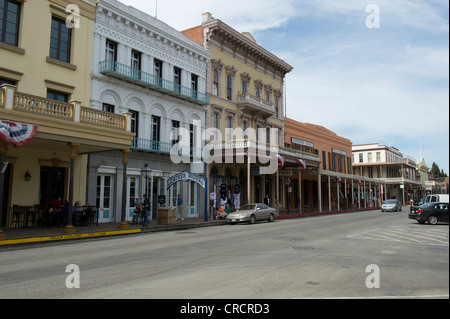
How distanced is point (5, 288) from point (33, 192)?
12.0 meters

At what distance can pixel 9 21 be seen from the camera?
671 inches

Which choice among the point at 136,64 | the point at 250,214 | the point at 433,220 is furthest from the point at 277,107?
the point at 433,220

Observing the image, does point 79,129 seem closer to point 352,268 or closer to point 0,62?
point 0,62

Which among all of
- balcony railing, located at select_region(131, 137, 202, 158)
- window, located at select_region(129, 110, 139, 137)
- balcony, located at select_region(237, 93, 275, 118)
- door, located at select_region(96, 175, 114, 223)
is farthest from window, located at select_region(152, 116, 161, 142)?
balcony, located at select_region(237, 93, 275, 118)

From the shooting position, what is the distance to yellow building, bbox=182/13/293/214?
2933 centimetres

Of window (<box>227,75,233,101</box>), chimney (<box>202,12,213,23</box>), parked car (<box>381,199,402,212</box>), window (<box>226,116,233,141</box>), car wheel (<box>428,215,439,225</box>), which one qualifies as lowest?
car wheel (<box>428,215,439,225</box>)

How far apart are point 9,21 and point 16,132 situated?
6.81 meters

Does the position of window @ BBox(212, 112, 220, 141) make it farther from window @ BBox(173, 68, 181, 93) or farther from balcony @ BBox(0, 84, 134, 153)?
balcony @ BBox(0, 84, 134, 153)

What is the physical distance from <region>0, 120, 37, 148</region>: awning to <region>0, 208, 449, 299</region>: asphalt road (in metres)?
4.04

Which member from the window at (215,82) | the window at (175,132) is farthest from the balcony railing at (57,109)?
the window at (215,82)

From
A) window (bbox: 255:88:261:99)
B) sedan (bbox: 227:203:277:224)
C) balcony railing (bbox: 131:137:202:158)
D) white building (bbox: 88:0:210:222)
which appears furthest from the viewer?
window (bbox: 255:88:261:99)

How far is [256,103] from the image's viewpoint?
32906 mm

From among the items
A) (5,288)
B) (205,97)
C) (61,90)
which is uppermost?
(205,97)
